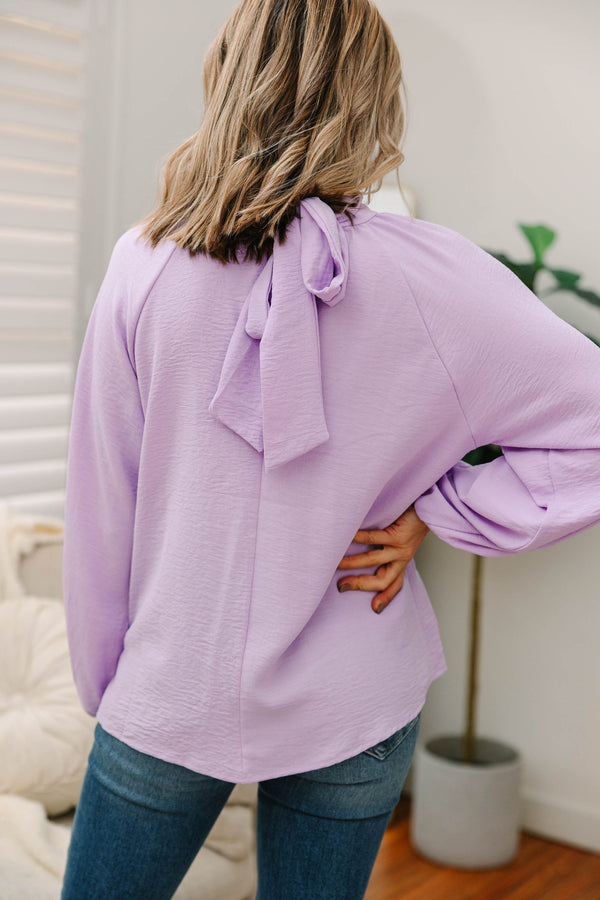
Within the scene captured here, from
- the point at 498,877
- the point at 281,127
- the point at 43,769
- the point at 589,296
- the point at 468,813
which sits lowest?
the point at 498,877

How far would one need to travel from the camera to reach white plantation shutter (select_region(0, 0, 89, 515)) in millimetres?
2205

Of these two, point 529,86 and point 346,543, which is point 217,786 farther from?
point 529,86

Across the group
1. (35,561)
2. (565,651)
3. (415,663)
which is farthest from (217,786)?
(565,651)

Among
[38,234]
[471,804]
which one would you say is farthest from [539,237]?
[471,804]

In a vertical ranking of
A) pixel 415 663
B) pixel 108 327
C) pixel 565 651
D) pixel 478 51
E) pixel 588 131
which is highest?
pixel 478 51

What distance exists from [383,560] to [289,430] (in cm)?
20

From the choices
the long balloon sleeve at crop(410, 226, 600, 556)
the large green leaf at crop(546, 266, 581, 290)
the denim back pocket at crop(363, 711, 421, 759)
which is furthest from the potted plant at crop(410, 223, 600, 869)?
the denim back pocket at crop(363, 711, 421, 759)

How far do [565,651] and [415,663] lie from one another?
1694mm

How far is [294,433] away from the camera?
0.77m

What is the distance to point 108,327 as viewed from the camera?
0.85 metres

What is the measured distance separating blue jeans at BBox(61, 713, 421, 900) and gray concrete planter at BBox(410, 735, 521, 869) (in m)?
1.54

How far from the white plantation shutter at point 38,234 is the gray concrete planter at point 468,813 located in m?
1.24

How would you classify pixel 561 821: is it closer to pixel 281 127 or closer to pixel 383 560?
pixel 383 560

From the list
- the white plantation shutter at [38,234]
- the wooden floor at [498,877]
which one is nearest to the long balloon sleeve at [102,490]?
the white plantation shutter at [38,234]
